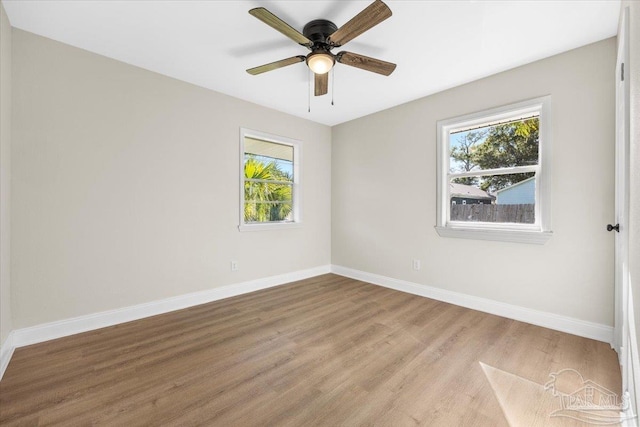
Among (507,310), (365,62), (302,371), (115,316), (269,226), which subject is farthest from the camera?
(269,226)

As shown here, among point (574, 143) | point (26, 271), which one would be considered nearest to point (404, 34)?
point (574, 143)

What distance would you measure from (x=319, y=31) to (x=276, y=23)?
0.45 m

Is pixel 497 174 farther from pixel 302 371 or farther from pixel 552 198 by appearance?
pixel 302 371

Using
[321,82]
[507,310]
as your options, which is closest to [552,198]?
[507,310]

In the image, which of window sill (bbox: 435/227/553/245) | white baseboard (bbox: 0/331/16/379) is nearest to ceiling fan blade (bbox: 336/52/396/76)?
window sill (bbox: 435/227/553/245)

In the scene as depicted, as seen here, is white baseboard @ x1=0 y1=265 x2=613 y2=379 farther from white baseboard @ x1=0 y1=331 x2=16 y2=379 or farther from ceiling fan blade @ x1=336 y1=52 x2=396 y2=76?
ceiling fan blade @ x1=336 y1=52 x2=396 y2=76

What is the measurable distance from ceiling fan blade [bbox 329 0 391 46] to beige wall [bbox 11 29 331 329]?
200 centimetres

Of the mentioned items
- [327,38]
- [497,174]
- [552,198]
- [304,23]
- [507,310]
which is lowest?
[507,310]

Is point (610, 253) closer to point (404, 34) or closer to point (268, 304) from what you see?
point (404, 34)

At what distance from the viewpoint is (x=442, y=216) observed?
3.35 meters

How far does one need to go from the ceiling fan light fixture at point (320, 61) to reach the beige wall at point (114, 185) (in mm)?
1689

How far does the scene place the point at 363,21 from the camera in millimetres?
1788

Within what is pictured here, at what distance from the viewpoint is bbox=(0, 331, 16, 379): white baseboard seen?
6.25 feet

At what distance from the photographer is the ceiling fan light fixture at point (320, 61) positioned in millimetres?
2156
